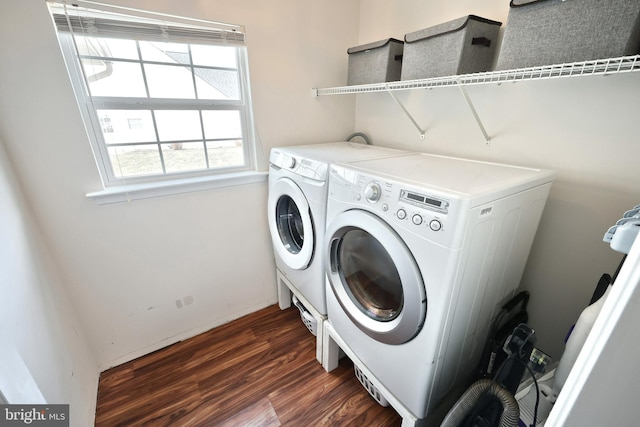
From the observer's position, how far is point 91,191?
1.28 metres

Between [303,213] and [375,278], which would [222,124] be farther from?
[375,278]

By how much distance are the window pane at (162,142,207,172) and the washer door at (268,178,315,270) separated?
456mm

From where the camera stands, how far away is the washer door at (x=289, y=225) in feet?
4.55

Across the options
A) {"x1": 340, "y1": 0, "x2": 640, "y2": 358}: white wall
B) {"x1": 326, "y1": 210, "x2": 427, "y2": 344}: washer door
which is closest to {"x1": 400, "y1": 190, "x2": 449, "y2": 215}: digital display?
{"x1": 326, "y1": 210, "x2": 427, "y2": 344}: washer door

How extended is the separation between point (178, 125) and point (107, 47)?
42 centimetres

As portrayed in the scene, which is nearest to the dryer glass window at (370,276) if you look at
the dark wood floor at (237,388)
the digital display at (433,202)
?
the digital display at (433,202)

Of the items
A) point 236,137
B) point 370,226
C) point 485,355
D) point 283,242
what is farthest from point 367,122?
point 485,355

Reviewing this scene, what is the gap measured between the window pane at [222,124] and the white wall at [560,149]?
115 centimetres

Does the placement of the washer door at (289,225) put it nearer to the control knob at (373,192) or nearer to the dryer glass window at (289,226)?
the dryer glass window at (289,226)

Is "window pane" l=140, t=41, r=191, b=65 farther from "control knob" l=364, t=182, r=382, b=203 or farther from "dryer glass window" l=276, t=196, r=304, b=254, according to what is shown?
"control knob" l=364, t=182, r=382, b=203

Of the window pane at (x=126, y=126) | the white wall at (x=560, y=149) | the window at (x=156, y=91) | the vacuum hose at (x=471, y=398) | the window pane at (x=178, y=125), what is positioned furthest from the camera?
the window pane at (x=178, y=125)

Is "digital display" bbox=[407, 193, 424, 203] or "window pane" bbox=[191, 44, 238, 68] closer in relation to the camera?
"digital display" bbox=[407, 193, 424, 203]

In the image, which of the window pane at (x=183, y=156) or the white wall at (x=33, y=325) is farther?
the window pane at (x=183, y=156)

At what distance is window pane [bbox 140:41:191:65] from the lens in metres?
1.31
